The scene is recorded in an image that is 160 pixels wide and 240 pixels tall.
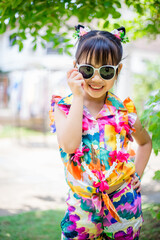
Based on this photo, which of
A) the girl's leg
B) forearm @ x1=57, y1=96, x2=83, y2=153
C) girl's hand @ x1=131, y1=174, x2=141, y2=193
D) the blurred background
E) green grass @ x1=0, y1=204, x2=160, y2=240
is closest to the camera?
forearm @ x1=57, y1=96, x2=83, y2=153

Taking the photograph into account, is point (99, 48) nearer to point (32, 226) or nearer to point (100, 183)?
point (100, 183)

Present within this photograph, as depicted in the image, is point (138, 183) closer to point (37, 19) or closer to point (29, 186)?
point (37, 19)

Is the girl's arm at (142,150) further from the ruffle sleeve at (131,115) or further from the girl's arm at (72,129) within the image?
the girl's arm at (72,129)

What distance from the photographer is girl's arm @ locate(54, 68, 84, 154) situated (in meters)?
1.44

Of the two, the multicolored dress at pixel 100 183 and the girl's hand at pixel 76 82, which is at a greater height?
the girl's hand at pixel 76 82

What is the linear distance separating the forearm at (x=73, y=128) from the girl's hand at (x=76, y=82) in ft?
0.10

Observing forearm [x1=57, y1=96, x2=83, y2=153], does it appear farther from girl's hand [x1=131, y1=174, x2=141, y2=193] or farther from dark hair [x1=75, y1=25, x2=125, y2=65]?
Answer: girl's hand [x1=131, y1=174, x2=141, y2=193]

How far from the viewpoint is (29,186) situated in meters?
4.97

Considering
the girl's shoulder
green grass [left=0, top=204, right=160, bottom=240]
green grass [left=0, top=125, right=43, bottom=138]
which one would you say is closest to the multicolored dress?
the girl's shoulder

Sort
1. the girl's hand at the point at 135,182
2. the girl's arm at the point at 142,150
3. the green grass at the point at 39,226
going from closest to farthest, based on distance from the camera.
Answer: the girl's hand at the point at 135,182, the girl's arm at the point at 142,150, the green grass at the point at 39,226

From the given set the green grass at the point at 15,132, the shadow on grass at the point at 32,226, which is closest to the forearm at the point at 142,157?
the shadow on grass at the point at 32,226

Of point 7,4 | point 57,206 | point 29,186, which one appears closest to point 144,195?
point 57,206

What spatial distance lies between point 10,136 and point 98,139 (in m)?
10.1

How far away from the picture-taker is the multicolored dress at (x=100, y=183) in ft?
4.93
